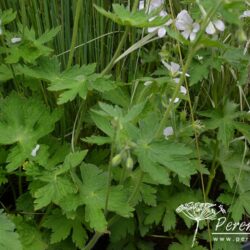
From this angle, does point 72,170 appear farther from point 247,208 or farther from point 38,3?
point 38,3

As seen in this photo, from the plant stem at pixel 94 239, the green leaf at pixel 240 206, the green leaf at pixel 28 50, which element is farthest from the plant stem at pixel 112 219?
the green leaf at pixel 28 50

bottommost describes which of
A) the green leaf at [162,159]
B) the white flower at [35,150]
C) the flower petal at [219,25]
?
the white flower at [35,150]

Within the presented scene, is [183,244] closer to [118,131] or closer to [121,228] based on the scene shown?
[121,228]

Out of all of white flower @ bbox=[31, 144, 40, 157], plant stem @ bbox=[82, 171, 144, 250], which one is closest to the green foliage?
white flower @ bbox=[31, 144, 40, 157]

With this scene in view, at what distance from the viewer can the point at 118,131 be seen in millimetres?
1136

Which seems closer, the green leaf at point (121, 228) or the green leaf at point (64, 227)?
the green leaf at point (64, 227)

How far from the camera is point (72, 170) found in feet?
4.63

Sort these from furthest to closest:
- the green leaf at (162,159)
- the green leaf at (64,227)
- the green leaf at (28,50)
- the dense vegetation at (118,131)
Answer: the green leaf at (28,50), the green leaf at (64,227), the dense vegetation at (118,131), the green leaf at (162,159)

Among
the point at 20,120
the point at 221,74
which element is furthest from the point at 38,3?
→ the point at 221,74

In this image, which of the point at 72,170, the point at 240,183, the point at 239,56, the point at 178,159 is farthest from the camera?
the point at 240,183

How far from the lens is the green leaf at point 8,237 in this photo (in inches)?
49.9

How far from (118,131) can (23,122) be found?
0.51m

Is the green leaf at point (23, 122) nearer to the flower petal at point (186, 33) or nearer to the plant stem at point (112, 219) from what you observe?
the plant stem at point (112, 219)

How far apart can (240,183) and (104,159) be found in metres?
0.41
